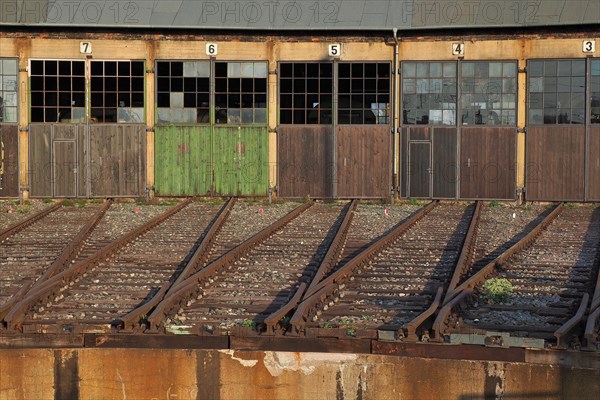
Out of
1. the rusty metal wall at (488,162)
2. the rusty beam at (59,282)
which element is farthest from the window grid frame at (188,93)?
the rusty beam at (59,282)

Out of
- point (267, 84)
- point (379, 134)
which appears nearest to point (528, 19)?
point (379, 134)

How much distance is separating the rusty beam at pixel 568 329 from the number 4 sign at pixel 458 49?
1375 cm

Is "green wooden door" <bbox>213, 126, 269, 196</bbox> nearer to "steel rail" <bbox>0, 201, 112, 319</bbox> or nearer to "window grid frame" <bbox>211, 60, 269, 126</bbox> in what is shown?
"window grid frame" <bbox>211, 60, 269, 126</bbox>

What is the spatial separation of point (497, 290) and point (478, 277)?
2.18 ft

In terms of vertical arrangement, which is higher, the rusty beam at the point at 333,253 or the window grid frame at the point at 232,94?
the window grid frame at the point at 232,94

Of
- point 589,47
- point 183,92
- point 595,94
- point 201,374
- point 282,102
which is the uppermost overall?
point 589,47

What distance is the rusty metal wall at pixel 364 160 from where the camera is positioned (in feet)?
82.6

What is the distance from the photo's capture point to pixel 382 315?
41.2 feet

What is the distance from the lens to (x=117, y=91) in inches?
993

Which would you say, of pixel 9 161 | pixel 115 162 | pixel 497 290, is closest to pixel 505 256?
pixel 497 290

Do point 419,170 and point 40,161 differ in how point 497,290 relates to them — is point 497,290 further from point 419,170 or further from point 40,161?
point 40,161

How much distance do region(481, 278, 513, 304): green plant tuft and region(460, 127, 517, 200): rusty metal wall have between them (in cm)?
1149

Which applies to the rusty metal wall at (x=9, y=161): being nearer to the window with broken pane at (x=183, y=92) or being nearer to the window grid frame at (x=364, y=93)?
the window with broken pane at (x=183, y=92)

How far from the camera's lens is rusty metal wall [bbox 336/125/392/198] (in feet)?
82.6
